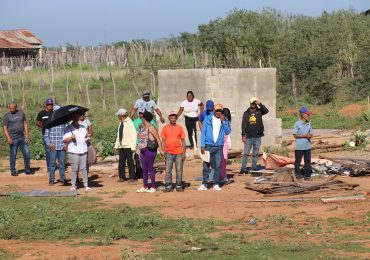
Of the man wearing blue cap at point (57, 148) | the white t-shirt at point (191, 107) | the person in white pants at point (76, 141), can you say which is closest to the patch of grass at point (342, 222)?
the person in white pants at point (76, 141)

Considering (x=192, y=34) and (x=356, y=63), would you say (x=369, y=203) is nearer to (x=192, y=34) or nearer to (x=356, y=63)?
(x=356, y=63)

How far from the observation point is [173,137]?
563 inches

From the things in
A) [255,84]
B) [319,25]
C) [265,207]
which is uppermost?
[319,25]

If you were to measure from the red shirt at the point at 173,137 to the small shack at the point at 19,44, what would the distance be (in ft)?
114

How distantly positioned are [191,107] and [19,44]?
1440 inches

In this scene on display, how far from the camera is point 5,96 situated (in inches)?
1367

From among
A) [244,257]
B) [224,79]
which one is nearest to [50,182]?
[224,79]

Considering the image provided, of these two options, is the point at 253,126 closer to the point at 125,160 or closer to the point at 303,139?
the point at 303,139

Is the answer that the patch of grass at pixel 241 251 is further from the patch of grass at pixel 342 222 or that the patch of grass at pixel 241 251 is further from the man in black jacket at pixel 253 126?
the man in black jacket at pixel 253 126

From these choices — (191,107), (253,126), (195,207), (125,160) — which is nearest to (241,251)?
(195,207)

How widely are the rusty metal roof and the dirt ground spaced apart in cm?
3514

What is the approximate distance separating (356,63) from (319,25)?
11647mm

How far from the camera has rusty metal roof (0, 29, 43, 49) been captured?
51375mm

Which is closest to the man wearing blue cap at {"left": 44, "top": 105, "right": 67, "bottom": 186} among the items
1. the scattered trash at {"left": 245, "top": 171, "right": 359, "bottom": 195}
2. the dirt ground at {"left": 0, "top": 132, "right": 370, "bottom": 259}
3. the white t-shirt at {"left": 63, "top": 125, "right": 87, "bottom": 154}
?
the dirt ground at {"left": 0, "top": 132, "right": 370, "bottom": 259}
